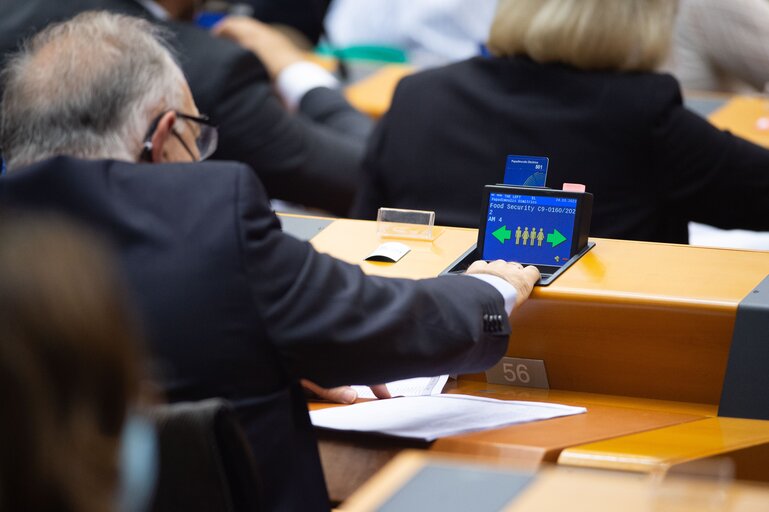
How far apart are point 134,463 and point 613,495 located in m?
0.43

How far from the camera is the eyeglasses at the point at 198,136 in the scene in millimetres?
1670

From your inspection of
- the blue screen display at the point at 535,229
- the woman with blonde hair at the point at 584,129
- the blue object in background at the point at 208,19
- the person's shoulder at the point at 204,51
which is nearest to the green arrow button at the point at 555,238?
the blue screen display at the point at 535,229

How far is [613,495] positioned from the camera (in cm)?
105

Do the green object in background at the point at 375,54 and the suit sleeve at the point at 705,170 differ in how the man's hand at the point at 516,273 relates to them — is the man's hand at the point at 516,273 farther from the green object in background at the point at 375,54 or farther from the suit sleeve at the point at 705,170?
the green object in background at the point at 375,54

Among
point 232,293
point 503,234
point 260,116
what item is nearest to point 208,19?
point 260,116

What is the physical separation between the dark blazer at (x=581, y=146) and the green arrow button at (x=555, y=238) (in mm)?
415

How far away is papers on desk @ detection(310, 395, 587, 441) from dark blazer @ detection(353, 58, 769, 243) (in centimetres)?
62

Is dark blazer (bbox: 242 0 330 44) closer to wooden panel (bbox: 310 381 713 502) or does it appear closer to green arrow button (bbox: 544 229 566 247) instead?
green arrow button (bbox: 544 229 566 247)

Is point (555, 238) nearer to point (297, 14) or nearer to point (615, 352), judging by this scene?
point (615, 352)

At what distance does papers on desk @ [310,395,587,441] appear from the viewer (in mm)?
1713

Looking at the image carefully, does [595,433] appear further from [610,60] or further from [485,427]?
[610,60]

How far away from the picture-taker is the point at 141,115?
5.45ft

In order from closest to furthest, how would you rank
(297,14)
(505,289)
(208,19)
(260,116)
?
(505,289) < (260,116) < (208,19) < (297,14)

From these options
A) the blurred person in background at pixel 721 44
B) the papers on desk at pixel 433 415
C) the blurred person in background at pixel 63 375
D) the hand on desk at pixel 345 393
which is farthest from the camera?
the blurred person in background at pixel 721 44
